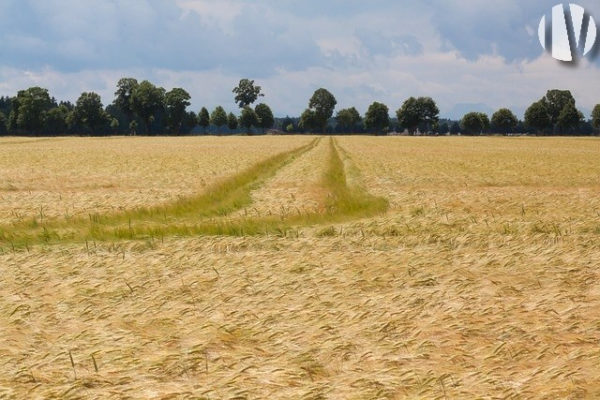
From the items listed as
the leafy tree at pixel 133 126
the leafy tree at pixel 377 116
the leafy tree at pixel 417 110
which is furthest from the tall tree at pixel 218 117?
the leafy tree at pixel 417 110

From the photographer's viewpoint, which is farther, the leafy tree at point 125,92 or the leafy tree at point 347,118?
the leafy tree at point 347,118

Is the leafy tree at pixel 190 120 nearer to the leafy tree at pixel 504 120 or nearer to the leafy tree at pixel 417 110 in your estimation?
the leafy tree at pixel 417 110

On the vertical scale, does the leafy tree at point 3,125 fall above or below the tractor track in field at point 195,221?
above

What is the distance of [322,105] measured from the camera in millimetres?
169875

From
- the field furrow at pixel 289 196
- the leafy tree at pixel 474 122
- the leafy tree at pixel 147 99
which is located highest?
the leafy tree at pixel 147 99

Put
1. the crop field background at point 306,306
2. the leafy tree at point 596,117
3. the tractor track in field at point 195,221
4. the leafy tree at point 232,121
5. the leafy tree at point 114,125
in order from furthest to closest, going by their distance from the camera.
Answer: the leafy tree at point 114,125
the leafy tree at point 232,121
the leafy tree at point 596,117
the tractor track in field at point 195,221
the crop field background at point 306,306

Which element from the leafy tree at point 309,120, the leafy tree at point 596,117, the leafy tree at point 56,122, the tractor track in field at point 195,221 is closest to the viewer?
the tractor track in field at point 195,221

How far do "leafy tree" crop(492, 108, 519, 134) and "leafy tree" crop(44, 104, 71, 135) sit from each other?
128 metres

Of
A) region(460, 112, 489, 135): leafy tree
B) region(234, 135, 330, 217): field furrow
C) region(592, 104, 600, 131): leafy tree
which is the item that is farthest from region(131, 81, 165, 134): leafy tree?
region(234, 135, 330, 217): field furrow

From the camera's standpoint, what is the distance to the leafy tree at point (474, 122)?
177 m

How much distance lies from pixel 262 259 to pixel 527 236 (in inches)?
222

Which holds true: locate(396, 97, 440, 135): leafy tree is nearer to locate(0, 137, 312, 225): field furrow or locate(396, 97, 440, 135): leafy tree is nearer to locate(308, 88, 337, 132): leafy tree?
locate(308, 88, 337, 132): leafy tree

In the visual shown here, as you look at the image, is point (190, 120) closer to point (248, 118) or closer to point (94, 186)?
point (248, 118)

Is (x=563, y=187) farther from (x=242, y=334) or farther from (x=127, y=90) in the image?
(x=127, y=90)
